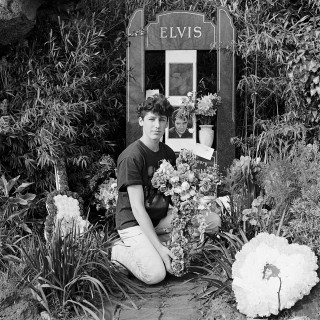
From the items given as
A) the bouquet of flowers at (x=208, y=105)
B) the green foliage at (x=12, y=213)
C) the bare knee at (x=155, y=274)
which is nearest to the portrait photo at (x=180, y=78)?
the bouquet of flowers at (x=208, y=105)

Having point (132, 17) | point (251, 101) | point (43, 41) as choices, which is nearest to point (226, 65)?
point (251, 101)

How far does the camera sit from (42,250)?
369 centimetres

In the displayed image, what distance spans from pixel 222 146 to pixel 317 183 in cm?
202

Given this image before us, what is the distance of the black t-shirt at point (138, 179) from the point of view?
4223 millimetres

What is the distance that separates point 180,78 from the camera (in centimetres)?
607

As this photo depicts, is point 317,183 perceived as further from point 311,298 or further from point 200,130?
point 200,130

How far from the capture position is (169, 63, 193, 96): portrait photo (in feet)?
19.8

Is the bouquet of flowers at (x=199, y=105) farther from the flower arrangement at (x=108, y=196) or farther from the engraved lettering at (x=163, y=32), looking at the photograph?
the flower arrangement at (x=108, y=196)

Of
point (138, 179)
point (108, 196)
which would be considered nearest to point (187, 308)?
point (138, 179)

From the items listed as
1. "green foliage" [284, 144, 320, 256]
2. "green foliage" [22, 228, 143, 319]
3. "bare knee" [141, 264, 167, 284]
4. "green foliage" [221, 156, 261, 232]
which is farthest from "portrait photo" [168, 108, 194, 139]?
"green foliage" [22, 228, 143, 319]

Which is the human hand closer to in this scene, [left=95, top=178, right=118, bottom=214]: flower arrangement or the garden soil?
the garden soil

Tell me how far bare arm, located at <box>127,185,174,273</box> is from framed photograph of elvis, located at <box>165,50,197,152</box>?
76.2 inches

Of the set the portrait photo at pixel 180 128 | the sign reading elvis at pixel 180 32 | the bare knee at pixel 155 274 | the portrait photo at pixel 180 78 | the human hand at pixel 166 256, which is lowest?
the bare knee at pixel 155 274

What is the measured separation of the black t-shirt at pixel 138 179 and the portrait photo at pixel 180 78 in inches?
64.8
